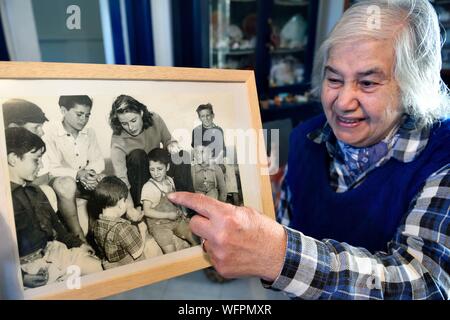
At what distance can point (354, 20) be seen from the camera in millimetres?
598

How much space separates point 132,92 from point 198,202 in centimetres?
21

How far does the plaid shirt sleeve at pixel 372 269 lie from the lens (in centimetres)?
49

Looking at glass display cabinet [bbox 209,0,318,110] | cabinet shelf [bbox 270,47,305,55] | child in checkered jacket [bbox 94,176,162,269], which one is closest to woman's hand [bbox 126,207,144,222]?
child in checkered jacket [bbox 94,176,162,269]

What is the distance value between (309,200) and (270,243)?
39cm

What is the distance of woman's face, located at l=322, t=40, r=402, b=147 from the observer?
58 centimetres

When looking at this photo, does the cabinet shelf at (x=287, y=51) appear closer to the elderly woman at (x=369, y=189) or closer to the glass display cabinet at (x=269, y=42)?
the glass display cabinet at (x=269, y=42)

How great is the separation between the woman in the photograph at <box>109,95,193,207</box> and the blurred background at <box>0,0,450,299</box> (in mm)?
Result: 135

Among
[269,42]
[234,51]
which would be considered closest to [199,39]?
[234,51]

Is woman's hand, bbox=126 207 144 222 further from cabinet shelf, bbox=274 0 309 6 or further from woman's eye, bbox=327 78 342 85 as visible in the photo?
cabinet shelf, bbox=274 0 309 6

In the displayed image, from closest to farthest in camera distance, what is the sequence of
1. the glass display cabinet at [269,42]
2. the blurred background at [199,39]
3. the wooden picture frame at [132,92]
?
1. the wooden picture frame at [132,92]
2. the blurred background at [199,39]
3. the glass display cabinet at [269,42]

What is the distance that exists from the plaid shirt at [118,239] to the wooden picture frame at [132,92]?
0.06ft

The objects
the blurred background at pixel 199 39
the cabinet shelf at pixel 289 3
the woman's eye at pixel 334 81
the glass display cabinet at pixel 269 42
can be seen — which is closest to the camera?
the blurred background at pixel 199 39

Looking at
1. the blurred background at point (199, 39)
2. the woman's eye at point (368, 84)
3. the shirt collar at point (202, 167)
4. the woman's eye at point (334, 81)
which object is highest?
the blurred background at point (199, 39)

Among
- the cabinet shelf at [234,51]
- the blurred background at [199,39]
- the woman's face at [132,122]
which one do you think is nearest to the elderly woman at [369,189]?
the woman's face at [132,122]
